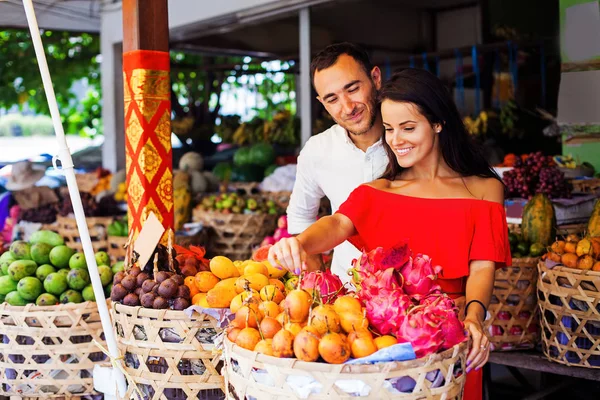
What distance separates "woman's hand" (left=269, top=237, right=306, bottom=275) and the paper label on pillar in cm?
50

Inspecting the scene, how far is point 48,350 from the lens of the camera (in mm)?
2711

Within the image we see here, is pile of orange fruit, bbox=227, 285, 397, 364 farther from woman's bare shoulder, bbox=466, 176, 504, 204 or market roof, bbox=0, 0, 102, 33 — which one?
market roof, bbox=0, 0, 102, 33

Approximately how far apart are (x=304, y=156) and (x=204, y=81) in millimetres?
8047

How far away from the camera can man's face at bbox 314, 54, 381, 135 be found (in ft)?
8.39

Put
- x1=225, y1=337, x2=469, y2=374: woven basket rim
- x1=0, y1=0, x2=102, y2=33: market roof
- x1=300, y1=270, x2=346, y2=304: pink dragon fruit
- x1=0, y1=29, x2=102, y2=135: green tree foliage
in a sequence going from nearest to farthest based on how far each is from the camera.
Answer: x1=225, y1=337, x2=469, y2=374: woven basket rim < x1=300, y1=270, x2=346, y2=304: pink dragon fruit < x1=0, y1=0, x2=102, y2=33: market roof < x1=0, y1=29, x2=102, y2=135: green tree foliage

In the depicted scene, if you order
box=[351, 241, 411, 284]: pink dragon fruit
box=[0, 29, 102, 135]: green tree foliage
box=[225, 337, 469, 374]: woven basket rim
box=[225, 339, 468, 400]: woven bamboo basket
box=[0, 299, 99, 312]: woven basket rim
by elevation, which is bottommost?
box=[0, 299, 99, 312]: woven basket rim

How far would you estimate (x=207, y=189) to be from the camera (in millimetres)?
6969

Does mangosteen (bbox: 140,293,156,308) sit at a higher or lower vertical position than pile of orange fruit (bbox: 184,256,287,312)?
lower

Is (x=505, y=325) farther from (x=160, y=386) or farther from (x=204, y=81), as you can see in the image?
(x=204, y=81)

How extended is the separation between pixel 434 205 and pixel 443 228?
0.28 ft

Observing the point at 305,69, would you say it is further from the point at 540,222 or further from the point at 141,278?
the point at 141,278

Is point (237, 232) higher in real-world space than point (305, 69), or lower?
lower

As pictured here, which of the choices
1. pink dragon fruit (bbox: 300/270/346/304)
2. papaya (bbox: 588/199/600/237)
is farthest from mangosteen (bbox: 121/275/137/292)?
papaya (bbox: 588/199/600/237)

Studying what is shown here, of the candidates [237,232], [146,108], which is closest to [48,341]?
[146,108]
